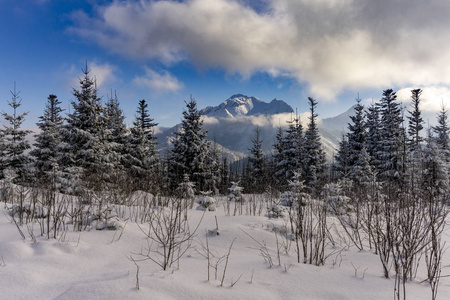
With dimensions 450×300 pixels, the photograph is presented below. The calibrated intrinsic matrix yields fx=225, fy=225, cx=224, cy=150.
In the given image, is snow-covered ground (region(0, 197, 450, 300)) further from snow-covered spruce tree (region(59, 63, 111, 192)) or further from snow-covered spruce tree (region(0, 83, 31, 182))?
snow-covered spruce tree (region(0, 83, 31, 182))

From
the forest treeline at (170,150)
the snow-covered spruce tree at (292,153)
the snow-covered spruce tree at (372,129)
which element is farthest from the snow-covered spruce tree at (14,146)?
the snow-covered spruce tree at (372,129)

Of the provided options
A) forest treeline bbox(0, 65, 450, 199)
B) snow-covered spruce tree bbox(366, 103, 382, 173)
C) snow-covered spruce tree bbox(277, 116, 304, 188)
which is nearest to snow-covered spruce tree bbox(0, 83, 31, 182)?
forest treeline bbox(0, 65, 450, 199)

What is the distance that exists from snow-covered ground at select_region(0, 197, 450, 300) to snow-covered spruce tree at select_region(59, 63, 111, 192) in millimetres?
12824

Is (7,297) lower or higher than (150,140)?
lower

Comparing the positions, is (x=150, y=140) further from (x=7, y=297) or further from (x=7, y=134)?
(x=7, y=297)

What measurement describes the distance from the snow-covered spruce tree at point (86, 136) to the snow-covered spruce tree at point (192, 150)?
5.57 metres

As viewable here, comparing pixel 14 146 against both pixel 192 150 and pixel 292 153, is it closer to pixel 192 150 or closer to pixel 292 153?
pixel 192 150

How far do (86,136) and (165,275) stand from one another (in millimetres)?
16123

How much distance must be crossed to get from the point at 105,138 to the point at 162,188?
428 inches

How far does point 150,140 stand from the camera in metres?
24.0

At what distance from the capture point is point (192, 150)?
1984cm

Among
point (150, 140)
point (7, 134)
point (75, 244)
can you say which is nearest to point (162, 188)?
point (75, 244)

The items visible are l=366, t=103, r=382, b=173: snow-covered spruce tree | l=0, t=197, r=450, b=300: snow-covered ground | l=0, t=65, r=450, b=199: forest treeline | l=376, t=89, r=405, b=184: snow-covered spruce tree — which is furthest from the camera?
l=366, t=103, r=382, b=173: snow-covered spruce tree

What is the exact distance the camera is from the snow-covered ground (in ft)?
7.16
